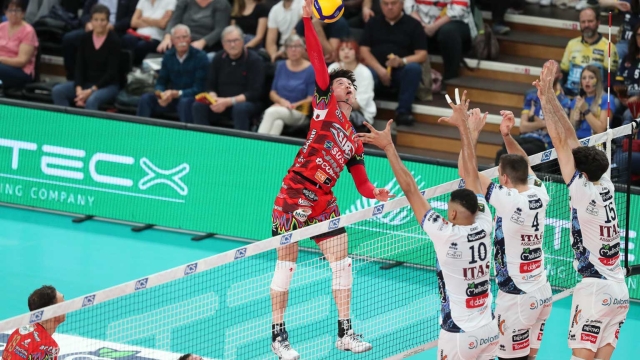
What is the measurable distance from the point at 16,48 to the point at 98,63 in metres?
1.61

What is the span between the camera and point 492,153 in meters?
16.1

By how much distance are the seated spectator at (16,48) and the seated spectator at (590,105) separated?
8.94m

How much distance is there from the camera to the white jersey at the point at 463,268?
832 centimetres

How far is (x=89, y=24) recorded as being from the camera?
1753cm

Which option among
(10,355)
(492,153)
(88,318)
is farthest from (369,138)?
(492,153)

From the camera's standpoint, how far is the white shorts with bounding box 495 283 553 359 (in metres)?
9.52

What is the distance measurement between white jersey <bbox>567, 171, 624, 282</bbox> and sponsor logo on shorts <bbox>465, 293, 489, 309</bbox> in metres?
1.60

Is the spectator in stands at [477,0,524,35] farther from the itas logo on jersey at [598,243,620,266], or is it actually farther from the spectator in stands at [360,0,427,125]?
the itas logo on jersey at [598,243,620,266]

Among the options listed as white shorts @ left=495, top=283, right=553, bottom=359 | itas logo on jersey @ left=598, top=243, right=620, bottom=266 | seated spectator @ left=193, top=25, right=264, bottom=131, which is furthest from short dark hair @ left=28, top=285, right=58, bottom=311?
seated spectator @ left=193, top=25, right=264, bottom=131

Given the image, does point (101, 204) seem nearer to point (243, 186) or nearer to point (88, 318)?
point (243, 186)

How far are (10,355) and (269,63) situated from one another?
9.16m

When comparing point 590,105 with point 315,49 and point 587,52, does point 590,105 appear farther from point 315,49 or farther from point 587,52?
point 315,49

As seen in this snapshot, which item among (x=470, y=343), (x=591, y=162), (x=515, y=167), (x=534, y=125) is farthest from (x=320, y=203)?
(x=534, y=125)

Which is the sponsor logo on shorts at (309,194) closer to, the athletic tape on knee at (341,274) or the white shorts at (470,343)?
the athletic tape on knee at (341,274)
